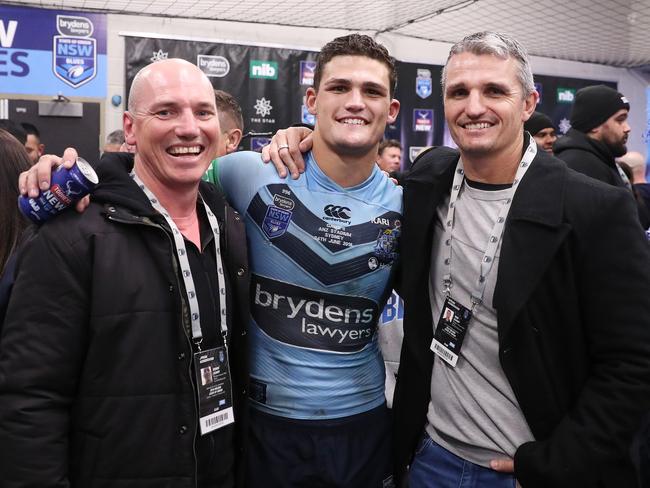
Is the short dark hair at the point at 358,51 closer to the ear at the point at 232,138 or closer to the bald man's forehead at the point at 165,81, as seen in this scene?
the bald man's forehead at the point at 165,81

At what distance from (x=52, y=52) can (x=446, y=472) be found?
569cm

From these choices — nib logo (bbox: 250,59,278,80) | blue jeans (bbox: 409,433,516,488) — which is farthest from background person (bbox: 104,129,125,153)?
blue jeans (bbox: 409,433,516,488)

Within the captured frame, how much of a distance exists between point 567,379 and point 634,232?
0.40 m

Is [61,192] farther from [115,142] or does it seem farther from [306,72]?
[306,72]

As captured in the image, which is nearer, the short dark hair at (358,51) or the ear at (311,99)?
the short dark hair at (358,51)

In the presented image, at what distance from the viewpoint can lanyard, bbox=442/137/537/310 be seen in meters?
1.55

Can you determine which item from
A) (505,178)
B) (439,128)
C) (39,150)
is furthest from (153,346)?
(439,128)

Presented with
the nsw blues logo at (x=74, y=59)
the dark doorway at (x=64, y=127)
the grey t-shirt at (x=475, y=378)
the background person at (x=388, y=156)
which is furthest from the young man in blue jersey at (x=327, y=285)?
the nsw blues logo at (x=74, y=59)

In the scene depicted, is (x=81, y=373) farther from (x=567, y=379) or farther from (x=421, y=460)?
(x=567, y=379)

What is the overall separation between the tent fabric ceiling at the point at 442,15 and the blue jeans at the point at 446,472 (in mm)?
4904

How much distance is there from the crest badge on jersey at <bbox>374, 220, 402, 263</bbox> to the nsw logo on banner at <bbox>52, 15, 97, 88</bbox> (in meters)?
5.07

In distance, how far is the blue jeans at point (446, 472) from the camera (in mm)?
1543

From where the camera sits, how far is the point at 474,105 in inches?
63.2

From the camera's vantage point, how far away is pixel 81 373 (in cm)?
136
